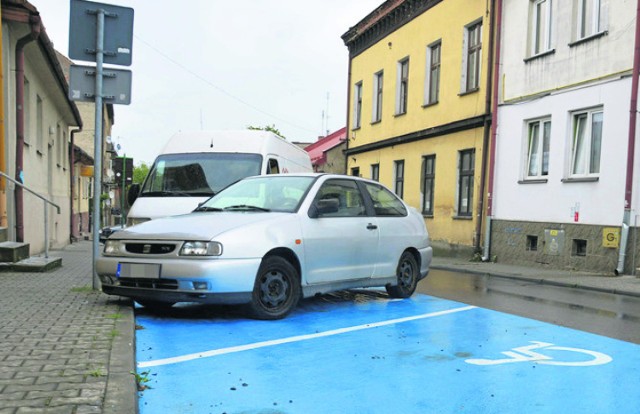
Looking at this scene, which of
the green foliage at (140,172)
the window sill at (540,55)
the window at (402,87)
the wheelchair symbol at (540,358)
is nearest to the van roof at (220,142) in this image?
the wheelchair symbol at (540,358)

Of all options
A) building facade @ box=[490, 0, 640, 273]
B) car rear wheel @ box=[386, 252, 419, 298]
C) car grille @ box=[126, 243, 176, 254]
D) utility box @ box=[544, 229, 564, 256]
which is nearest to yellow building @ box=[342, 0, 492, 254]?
building facade @ box=[490, 0, 640, 273]

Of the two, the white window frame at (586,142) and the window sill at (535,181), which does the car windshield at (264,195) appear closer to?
the white window frame at (586,142)

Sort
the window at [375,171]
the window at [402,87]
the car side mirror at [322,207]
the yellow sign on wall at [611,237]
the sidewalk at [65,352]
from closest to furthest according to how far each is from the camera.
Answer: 1. the sidewalk at [65,352]
2. the car side mirror at [322,207]
3. the yellow sign on wall at [611,237]
4. the window at [402,87]
5. the window at [375,171]

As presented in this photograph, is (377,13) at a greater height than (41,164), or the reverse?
(377,13)

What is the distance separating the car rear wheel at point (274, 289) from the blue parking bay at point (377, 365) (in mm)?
171

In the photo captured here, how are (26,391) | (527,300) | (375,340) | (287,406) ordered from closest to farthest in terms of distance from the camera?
1. (26,391)
2. (287,406)
3. (375,340)
4. (527,300)

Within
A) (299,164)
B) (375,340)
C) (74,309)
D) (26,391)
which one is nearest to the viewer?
(26,391)

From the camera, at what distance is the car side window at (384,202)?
320 inches

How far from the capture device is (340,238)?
7250 mm

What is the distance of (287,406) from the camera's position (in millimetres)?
3824

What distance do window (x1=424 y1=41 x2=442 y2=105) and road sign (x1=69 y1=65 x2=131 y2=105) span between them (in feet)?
47.8

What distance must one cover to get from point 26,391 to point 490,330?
14.7 ft

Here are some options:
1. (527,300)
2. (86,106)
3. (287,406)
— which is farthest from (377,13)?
(86,106)

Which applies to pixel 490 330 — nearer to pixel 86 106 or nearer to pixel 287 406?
pixel 287 406
